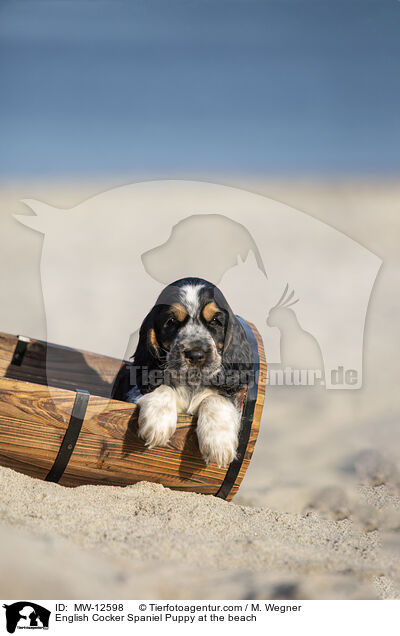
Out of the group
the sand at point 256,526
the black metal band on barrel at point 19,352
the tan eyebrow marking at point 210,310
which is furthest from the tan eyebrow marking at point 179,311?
the black metal band on barrel at point 19,352

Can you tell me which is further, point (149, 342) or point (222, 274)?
point (222, 274)

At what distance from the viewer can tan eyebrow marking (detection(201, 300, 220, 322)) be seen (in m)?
3.59

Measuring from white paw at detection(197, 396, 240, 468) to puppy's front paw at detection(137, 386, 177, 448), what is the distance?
0.58 feet

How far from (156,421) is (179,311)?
2.38 ft

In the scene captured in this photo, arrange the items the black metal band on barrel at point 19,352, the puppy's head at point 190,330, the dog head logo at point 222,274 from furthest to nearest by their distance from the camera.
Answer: the dog head logo at point 222,274 → the black metal band on barrel at point 19,352 → the puppy's head at point 190,330

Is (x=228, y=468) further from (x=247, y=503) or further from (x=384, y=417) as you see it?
(x=384, y=417)

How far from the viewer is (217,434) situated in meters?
3.27

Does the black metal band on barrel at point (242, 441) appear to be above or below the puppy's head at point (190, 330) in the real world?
below

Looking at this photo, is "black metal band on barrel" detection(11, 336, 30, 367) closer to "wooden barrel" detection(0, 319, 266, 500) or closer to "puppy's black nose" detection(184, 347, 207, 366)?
"wooden barrel" detection(0, 319, 266, 500)

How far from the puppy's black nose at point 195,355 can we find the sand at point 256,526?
0.76 metres

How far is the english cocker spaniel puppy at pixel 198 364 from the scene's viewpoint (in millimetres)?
3324

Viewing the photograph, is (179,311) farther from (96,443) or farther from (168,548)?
(168,548)

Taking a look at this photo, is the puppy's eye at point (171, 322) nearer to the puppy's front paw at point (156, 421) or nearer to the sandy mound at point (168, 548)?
the puppy's front paw at point (156, 421)
